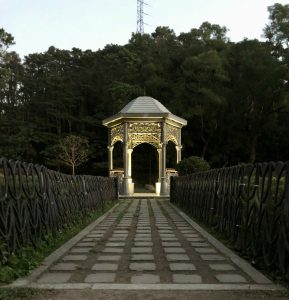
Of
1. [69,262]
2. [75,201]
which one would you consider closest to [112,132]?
[75,201]

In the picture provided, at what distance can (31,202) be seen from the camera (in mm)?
6254

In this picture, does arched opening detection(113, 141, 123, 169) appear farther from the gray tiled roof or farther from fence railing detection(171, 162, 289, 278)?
fence railing detection(171, 162, 289, 278)

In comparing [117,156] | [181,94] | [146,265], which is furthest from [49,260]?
[117,156]

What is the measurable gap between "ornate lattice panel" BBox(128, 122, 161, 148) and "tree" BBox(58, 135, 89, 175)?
32.6ft

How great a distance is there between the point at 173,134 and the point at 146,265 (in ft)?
67.6

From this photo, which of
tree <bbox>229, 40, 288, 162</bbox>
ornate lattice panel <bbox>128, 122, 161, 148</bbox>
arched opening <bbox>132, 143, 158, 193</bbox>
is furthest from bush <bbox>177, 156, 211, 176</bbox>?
arched opening <bbox>132, 143, 158, 193</bbox>

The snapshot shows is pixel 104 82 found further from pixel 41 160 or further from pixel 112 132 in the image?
pixel 112 132

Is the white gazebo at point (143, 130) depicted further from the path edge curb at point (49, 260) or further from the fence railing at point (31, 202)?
the path edge curb at point (49, 260)

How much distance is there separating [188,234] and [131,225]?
1.89m

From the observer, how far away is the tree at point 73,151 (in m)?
34.2

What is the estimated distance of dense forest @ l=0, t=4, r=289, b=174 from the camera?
32969mm

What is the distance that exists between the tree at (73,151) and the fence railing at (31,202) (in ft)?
77.8

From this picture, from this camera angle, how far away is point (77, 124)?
39969mm

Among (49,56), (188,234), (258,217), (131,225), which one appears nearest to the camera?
(258,217)
